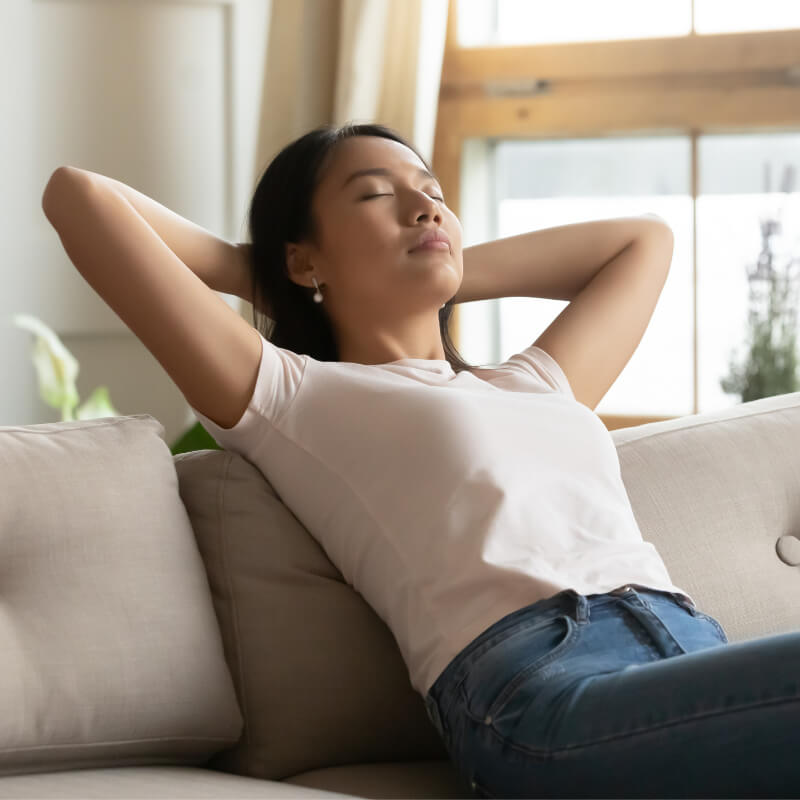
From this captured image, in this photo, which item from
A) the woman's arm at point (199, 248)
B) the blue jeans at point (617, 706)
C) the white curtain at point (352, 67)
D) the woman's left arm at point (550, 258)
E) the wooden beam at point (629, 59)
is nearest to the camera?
the blue jeans at point (617, 706)

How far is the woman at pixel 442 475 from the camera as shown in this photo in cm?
111

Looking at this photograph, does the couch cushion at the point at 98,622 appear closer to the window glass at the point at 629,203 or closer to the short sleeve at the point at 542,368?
the short sleeve at the point at 542,368

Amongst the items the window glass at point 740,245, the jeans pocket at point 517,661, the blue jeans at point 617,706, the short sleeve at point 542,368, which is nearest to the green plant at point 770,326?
the window glass at point 740,245

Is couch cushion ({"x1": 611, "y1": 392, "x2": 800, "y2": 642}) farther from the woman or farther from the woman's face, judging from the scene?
the woman's face

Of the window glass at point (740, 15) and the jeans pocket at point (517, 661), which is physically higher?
the window glass at point (740, 15)

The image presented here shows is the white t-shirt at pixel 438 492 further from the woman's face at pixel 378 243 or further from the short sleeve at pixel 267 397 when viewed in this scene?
the woman's face at pixel 378 243

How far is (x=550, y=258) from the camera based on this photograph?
190 cm

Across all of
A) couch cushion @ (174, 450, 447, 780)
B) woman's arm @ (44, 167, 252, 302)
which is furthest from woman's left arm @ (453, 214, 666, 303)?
couch cushion @ (174, 450, 447, 780)

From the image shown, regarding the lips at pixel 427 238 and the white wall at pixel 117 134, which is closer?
the lips at pixel 427 238

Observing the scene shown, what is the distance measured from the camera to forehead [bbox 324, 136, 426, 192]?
169 cm

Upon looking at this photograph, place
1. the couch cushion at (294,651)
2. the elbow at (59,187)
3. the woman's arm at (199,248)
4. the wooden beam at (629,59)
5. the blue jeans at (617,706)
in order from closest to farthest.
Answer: the blue jeans at (617,706), the couch cushion at (294,651), the elbow at (59,187), the woman's arm at (199,248), the wooden beam at (629,59)

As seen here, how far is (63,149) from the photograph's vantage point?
314cm

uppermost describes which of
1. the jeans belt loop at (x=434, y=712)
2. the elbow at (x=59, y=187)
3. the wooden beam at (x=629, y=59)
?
the wooden beam at (x=629, y=59)

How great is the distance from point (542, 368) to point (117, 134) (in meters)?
1.92
